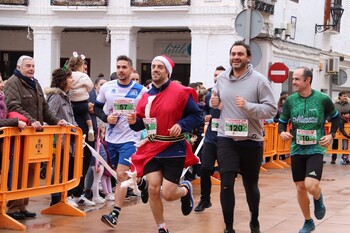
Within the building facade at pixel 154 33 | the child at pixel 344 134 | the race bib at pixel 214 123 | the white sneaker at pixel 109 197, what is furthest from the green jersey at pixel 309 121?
the building facade at pixel 154 33

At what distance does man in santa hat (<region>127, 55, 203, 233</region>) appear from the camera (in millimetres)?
8852

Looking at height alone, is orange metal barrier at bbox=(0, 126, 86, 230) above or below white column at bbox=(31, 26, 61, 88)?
below

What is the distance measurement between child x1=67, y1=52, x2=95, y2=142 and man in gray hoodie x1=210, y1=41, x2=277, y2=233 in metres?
3.18

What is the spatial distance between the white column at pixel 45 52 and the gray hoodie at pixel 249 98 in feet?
68.5

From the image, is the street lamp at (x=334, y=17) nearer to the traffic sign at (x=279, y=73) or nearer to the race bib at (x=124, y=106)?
the traffic sign at (x=279, y=73)

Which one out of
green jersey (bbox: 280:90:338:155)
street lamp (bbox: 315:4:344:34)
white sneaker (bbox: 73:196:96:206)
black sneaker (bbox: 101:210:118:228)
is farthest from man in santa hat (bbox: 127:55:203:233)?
street lamp (bbox: 315:4:344:34)

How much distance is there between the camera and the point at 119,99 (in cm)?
1036

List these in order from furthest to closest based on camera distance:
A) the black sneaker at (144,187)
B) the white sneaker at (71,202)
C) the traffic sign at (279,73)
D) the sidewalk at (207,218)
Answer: the traffic sign at (279,73) → the white sneaker at (71,202) → the sidewalk at (207,218) → the black sneaker at (144,187)

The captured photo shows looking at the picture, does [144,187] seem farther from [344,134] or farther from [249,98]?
[344,134]

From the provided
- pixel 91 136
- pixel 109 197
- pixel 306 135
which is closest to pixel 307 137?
pixel 306 135

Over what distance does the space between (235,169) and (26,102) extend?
9.57 feet

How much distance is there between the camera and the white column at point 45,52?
29.4 meters

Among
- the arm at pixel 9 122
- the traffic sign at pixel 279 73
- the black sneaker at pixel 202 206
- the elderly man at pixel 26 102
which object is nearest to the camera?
the arm at pixel 9 122

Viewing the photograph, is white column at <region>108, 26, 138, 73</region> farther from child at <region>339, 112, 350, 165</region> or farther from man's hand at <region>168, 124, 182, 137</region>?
man's hand at <region>168, 124, 182, 137</region>
